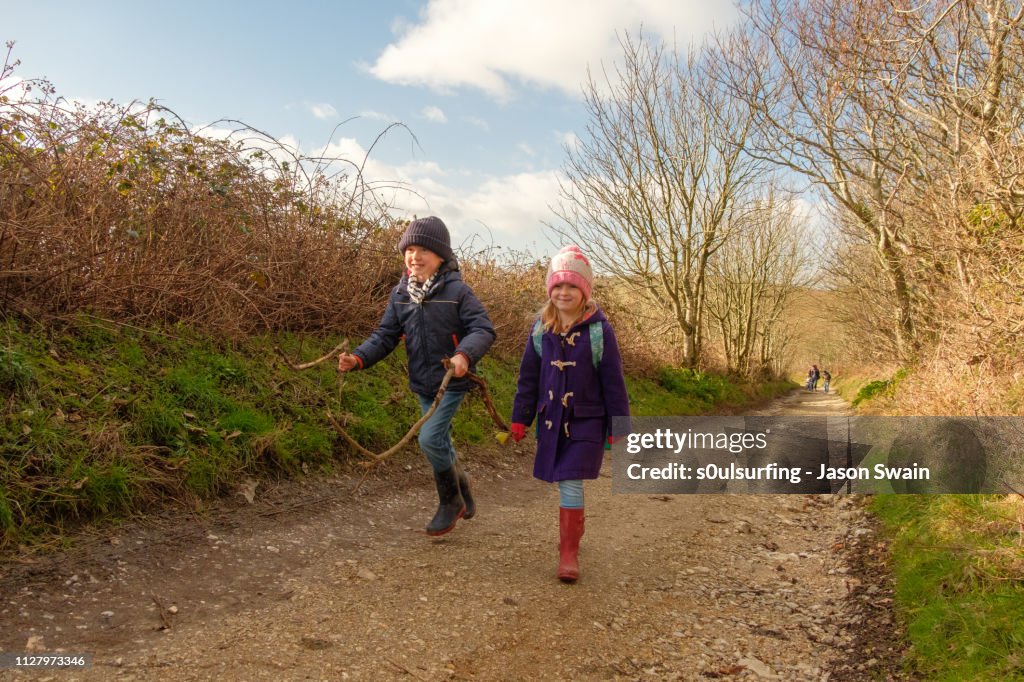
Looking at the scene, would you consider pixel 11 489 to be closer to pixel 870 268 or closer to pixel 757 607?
pixel 757 607

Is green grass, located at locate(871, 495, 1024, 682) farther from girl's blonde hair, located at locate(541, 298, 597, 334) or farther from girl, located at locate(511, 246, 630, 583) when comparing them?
girl's blonde hair, located at locate(541, 298, 597, 334)

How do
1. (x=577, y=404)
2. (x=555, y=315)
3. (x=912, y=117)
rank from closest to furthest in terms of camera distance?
1. (x=577, y=404)
2. (x=555, y=315)
3. (x=912, y=117)

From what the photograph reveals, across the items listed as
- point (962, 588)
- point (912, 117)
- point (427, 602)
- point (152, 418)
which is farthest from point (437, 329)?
point (912, 117)

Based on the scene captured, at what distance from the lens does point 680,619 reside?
11.9ft

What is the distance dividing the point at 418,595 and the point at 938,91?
393 inches

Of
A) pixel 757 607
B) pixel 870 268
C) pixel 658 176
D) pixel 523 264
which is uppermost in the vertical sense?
pixel 658 176

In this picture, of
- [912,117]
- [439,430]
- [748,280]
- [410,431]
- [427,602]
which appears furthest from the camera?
[748,280]

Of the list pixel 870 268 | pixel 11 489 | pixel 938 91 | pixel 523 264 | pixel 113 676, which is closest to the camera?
pixel 113 676

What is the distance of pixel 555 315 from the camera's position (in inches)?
162

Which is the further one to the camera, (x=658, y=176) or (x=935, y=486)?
(x=658, y=176)

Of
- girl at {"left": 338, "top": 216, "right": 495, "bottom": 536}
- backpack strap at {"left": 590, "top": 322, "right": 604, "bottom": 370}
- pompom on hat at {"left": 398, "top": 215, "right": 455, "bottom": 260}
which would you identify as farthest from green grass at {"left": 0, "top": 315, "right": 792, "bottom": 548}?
backpack strap at {"left": 590, "top": 322, "right": 604, "bottom": 370}

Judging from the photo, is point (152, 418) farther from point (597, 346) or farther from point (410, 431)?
point (597, 346)

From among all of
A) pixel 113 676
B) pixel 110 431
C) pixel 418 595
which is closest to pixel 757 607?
pixel 418 595

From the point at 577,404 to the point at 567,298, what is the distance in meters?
0.67
